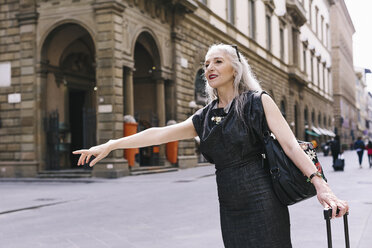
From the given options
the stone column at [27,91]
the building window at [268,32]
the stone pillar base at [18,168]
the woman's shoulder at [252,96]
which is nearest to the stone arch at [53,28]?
the stone column at [27,91]

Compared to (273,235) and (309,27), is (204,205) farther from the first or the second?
(309,27)

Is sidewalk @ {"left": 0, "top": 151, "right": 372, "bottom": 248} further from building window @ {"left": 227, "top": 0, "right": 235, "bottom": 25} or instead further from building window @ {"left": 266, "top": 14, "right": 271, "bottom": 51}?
building window @ {"left": 266, "top": 14, "right": 271, "bottom": 51}

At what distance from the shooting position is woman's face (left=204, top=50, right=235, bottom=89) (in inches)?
97.4

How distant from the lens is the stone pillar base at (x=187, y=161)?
20.3m

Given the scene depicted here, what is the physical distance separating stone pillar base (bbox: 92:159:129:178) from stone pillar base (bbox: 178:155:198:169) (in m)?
4.54

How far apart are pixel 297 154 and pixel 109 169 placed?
1394cm

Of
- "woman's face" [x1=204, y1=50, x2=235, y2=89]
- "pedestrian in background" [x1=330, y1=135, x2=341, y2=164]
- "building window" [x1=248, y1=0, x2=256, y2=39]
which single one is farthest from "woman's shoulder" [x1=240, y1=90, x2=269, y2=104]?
"building window" [x1=248, y1=0, x2=256, y2=39]

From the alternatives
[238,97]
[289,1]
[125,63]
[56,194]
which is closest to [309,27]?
[289,1]

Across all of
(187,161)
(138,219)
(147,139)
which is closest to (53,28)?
(187,161)

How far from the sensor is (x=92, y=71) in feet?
70.0

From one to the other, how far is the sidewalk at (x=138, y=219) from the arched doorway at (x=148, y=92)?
7.35m

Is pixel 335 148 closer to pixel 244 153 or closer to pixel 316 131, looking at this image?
pixel 244 153

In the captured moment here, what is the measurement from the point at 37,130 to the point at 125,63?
402 centimetres

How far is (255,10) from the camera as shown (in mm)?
30969
